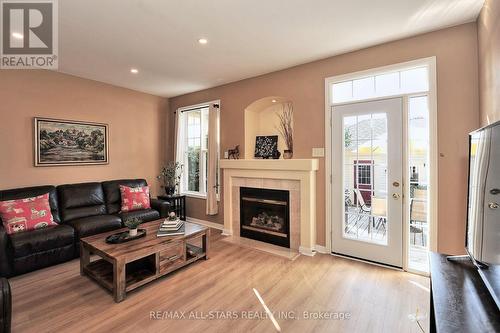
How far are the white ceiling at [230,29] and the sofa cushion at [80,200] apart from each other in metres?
1.85

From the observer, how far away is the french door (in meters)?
2.79

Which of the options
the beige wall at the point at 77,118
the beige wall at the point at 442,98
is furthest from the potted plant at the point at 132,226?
the beige wall at the point at 442,98

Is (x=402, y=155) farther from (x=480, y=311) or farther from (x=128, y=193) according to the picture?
(x=128, y=193)

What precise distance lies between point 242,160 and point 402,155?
2233 mm

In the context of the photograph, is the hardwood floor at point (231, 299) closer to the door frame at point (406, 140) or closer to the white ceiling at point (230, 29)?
the door frame at point (406, 140)

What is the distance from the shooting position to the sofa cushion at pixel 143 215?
366 centimetres

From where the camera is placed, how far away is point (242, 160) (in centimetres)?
386

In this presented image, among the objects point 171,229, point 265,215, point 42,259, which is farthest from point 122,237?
point 265,215

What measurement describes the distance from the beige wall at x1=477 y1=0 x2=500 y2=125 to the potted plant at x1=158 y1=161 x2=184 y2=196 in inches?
184

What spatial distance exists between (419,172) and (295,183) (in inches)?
58.9

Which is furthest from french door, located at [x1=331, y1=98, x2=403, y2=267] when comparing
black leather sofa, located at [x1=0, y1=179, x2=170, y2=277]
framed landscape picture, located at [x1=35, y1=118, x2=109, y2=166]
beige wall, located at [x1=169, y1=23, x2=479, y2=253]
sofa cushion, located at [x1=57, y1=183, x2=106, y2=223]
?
framed landscape picture, located at [x1=35, y1=118, x2=109, y2=166]

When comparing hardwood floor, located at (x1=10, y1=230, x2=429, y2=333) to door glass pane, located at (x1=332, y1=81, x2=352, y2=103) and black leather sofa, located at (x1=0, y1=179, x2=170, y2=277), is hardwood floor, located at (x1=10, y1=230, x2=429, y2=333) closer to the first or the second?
black leather sofa, located at (x1=0, y1=179, x2=170, y2=277)

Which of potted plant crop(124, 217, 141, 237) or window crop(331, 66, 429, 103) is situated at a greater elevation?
window crop(331, 66, 429, 103)

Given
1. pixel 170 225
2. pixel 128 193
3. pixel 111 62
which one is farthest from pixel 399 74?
pixel 128 193
